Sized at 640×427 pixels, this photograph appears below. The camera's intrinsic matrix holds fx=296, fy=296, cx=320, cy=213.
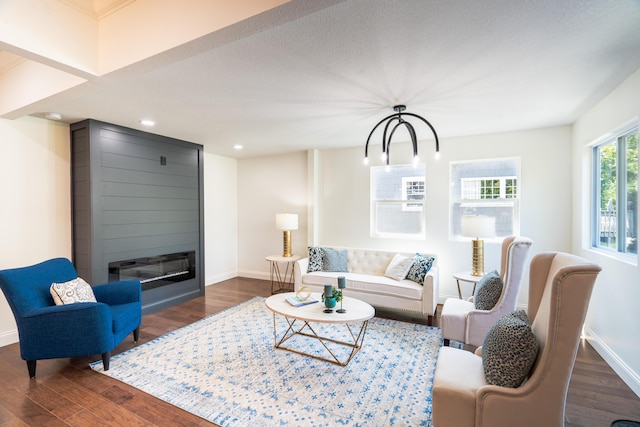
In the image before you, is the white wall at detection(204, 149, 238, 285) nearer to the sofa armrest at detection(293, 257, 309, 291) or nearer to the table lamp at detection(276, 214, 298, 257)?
the table lamp at detection(276, 214, 298, 257)

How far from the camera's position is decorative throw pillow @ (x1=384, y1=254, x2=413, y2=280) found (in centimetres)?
399

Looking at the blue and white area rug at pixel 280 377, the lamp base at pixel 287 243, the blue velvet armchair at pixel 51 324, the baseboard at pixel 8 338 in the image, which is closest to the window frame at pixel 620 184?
the blue and white area rug at pixel 280 377

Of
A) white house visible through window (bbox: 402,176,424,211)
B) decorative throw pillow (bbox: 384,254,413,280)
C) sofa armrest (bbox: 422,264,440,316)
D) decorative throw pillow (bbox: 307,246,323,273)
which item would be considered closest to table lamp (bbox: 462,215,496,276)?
sofa armrest (bbox: 422,264,440,316)

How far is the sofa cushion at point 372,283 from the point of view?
3665 millimetres

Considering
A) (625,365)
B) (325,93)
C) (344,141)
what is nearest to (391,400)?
(625,365)

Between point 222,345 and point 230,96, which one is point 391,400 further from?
point 230,96

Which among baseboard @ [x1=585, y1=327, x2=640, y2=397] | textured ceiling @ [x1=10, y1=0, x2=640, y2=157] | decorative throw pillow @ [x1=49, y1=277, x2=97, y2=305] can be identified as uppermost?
textured ceiling @ [x1=10, y1=0, x2=640, y2=157]

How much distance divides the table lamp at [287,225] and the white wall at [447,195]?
544mm

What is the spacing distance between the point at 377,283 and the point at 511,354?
236 cm

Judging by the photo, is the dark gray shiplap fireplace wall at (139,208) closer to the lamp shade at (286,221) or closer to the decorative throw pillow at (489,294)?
the lamp shade at (286,221)

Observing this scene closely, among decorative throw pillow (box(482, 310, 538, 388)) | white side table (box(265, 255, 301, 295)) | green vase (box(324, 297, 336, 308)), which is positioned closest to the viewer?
decorative throw pillow (box(482, 310, 538, 388))

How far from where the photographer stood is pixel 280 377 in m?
2.46

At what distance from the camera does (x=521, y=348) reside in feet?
4.90

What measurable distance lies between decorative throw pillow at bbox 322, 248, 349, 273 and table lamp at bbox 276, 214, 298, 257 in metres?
0.77
